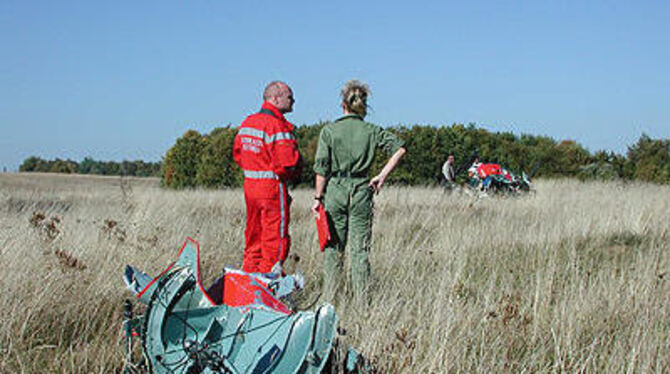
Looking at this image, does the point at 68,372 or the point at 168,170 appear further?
the point at 168,170

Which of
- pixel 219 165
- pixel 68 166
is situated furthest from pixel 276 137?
pixel 68 166

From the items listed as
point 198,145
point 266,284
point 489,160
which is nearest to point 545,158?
point 489,160

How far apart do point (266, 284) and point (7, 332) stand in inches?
70.6

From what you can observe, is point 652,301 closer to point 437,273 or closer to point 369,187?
point 437,273

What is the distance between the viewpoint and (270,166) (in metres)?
4.62

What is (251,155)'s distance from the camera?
4.59 m

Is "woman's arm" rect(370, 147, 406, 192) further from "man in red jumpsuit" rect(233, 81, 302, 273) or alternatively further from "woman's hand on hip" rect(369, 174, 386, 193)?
"man in red jumpsuit" rect(233, 81, 302, 273)

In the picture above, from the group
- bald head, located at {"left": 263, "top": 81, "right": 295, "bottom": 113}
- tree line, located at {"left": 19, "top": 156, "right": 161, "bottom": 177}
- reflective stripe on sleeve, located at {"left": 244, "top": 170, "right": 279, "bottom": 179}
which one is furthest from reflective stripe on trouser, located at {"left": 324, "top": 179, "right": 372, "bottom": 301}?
tree line, located at {"left": 19, "top": 156, "right": 161, "bottom": 177}

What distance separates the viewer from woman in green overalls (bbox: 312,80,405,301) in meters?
4.75

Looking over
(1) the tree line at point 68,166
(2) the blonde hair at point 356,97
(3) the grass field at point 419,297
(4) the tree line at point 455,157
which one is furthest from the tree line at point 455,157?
(1) the tree line at point 68,166

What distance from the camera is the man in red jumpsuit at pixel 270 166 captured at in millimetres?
4543

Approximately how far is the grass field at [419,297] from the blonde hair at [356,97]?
4.67ft

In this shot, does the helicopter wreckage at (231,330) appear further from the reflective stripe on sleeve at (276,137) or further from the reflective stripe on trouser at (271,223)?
the reflective stripe on sleeve at (276,137)

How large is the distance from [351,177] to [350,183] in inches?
2.2
